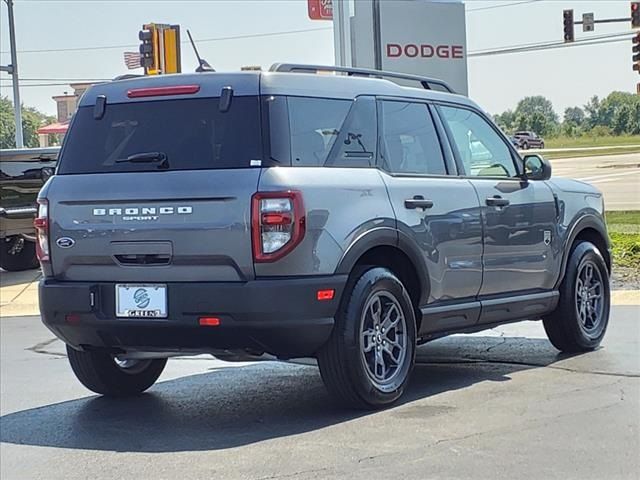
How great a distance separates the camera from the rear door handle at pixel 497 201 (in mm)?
7332

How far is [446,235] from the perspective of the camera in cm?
688

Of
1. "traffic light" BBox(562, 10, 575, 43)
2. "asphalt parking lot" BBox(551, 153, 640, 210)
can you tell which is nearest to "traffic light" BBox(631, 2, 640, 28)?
"asphalt parking lot" BBox(551, 153, 640, 210)

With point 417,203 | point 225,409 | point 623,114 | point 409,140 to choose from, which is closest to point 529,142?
point 623,114

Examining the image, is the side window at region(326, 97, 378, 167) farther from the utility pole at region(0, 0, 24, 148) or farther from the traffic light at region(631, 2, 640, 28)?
the traffic light at region(631, 2, 640, 28)

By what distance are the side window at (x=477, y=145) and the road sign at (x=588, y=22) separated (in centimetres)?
3642

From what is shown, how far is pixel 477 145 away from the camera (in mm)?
7695

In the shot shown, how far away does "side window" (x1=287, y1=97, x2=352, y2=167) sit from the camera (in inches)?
240

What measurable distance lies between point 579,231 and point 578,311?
0.62 metres

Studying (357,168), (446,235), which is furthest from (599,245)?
(357,168)

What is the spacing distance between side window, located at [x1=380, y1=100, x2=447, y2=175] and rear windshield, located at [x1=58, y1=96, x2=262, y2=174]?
104 centimetres

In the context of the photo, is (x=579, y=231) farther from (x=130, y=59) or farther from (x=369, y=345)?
(x=130, y=59)

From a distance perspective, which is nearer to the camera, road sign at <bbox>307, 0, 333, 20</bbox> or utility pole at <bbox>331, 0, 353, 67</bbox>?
utility pole at <bbox>331, 0, 353, 67</bbox>

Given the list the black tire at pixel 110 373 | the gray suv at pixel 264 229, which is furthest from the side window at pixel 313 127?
the black tire at pixel 110 373

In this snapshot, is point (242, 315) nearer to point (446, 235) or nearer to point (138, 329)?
point (138, 329)
